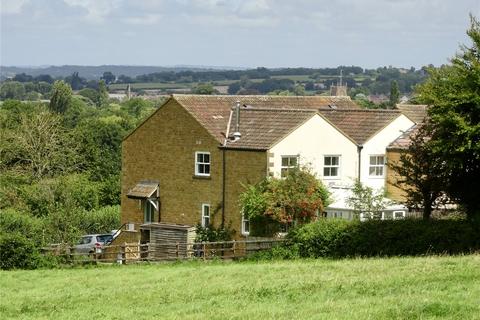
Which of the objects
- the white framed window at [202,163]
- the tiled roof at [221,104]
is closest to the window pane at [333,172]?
the tiled roof at [221,104]

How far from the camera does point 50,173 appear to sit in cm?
8006

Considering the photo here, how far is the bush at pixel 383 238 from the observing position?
38.1 m

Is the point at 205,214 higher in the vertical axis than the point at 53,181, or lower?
lower

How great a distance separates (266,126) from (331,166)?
13.3 ft

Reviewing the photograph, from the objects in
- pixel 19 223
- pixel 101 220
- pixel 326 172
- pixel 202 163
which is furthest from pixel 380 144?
pixel 101 220

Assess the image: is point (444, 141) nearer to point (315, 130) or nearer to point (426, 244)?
point (426, 244)

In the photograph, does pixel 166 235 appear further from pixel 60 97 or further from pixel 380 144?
pixel 60 97

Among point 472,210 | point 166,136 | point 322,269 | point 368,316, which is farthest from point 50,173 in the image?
point 368,316

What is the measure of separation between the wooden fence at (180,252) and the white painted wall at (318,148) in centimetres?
498

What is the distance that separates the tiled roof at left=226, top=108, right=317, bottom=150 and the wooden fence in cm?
517

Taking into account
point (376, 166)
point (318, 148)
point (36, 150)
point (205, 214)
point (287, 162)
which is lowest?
point (205, 214)

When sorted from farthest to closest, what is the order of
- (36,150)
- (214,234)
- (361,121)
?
(36,150)
(361,121)
(214,234)

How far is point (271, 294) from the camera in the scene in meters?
24.5

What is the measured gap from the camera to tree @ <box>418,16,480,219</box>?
37.0 metres
